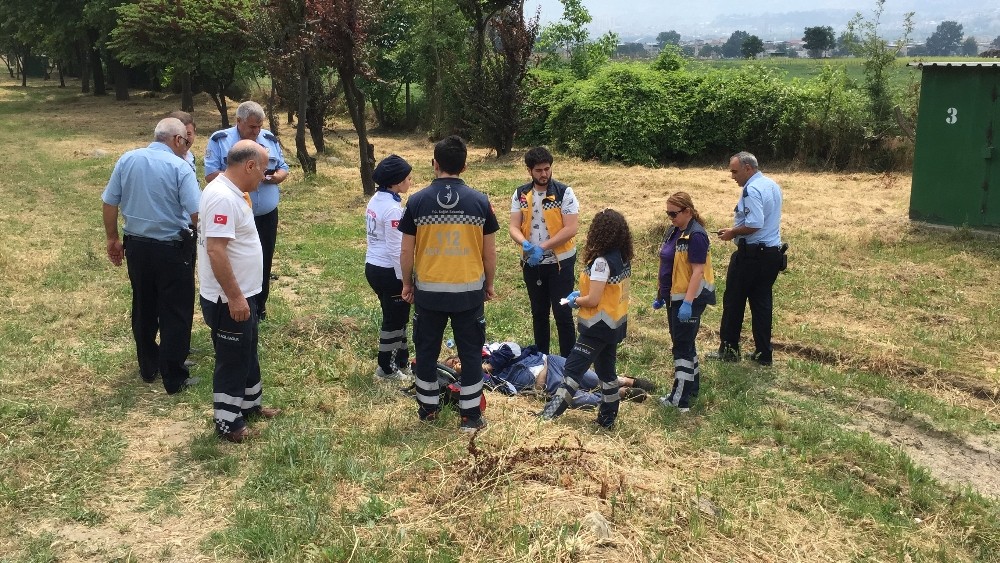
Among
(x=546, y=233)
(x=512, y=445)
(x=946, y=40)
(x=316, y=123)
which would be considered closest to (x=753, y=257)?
(x=546, y=233)

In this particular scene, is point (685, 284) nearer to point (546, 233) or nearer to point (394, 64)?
point (546, 233)

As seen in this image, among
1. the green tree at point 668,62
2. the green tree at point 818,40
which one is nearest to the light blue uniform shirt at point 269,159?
the green tree at point 668,62

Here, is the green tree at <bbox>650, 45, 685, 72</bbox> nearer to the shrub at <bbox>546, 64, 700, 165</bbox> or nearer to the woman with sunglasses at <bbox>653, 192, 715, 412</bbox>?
the shrub at <bbox>546, 64, 700, 165</bbox>

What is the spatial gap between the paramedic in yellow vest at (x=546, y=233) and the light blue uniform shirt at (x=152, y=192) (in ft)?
7.78

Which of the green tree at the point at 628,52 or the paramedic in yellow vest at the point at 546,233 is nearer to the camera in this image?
the paramedic in yellow vest at the point at 546,233

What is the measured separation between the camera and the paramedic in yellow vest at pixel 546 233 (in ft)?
19.4

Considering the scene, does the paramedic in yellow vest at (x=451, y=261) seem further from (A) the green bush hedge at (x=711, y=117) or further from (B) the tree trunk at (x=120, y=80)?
(B) the tree trunk at (x=120, y=80)

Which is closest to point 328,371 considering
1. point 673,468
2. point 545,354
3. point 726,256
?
point 545,354

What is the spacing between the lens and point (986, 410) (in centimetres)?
585

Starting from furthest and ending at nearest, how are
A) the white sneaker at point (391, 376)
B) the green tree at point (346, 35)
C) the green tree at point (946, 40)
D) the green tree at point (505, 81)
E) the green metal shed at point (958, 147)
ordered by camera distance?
1. the green tree at point (946, 40)
2. the green tree at point (505, 81)
3. the green tree at point (346, 35)
4. the green metal shed at point (958, 147)
5. the white sneaker at point (391, 376)

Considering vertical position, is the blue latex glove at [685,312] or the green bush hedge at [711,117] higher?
the green bush hedge at [711,117]

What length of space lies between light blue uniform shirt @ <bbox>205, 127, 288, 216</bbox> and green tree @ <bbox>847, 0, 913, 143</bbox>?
575 inches

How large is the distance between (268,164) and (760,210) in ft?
13.0

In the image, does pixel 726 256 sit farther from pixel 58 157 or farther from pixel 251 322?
pixel 58 157
